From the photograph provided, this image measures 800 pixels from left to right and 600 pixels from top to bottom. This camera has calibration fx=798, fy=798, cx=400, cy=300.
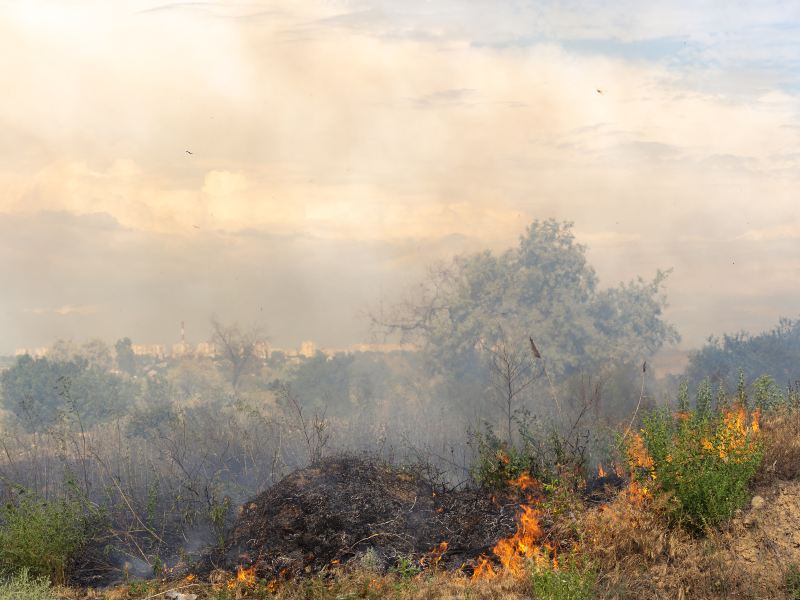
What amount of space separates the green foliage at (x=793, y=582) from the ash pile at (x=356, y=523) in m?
2.80

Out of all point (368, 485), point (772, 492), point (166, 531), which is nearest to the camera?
point (772, 492)

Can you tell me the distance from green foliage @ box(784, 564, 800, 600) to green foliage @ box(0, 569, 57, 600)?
673cm

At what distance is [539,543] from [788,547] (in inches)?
91.3

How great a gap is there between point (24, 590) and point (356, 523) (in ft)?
11.2

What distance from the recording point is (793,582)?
673 cm

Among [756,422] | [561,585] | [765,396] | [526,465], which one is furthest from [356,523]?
[765,396]

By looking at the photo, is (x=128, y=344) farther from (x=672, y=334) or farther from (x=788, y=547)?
(x=788, y=547)

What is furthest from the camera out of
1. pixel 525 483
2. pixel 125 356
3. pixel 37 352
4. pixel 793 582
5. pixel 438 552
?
pixel 37 352

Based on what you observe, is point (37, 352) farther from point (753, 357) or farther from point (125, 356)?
point (753, 357)

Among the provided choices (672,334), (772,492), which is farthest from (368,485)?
(672,334)

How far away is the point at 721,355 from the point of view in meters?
25.2

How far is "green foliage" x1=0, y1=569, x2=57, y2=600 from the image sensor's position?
7484 millimetres

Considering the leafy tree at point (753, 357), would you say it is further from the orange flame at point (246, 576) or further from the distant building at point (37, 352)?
the distant building at point (37, 352)

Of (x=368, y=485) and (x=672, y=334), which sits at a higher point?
(x=368, y=485)
